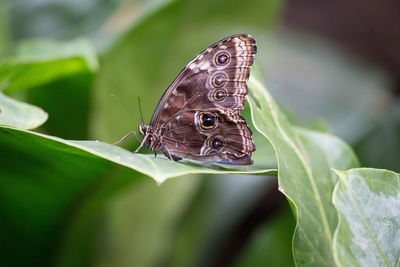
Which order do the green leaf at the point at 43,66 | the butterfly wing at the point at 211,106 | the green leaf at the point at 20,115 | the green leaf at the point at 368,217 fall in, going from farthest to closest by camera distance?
the green leaf at the point at 43,66 < the butterfly wing at the point at 211,106 < the green leaf at the point at 20,115 < the green leaf at the point at 368,217

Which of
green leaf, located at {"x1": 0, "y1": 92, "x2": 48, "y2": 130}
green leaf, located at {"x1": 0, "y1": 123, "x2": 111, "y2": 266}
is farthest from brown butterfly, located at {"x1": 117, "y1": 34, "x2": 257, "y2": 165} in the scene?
green leaf, located at {"x1": 0, "y1": 92, "x2": 48, "y2": 130}

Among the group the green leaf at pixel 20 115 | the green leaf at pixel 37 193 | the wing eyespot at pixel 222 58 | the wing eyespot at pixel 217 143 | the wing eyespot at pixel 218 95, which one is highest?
the wing eyespot at pixel 222 58

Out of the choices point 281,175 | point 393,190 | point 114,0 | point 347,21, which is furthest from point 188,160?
point 347,21

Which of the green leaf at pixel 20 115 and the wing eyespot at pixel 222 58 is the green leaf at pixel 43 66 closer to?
the green leaf at pixel 20 115

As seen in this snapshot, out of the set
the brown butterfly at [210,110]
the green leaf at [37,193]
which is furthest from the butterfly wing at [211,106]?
the green leaf at [37,193]

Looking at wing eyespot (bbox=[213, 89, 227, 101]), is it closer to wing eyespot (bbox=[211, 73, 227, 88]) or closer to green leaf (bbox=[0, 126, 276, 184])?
wing eyespot (bbox=[211, 73, 227, 88])
